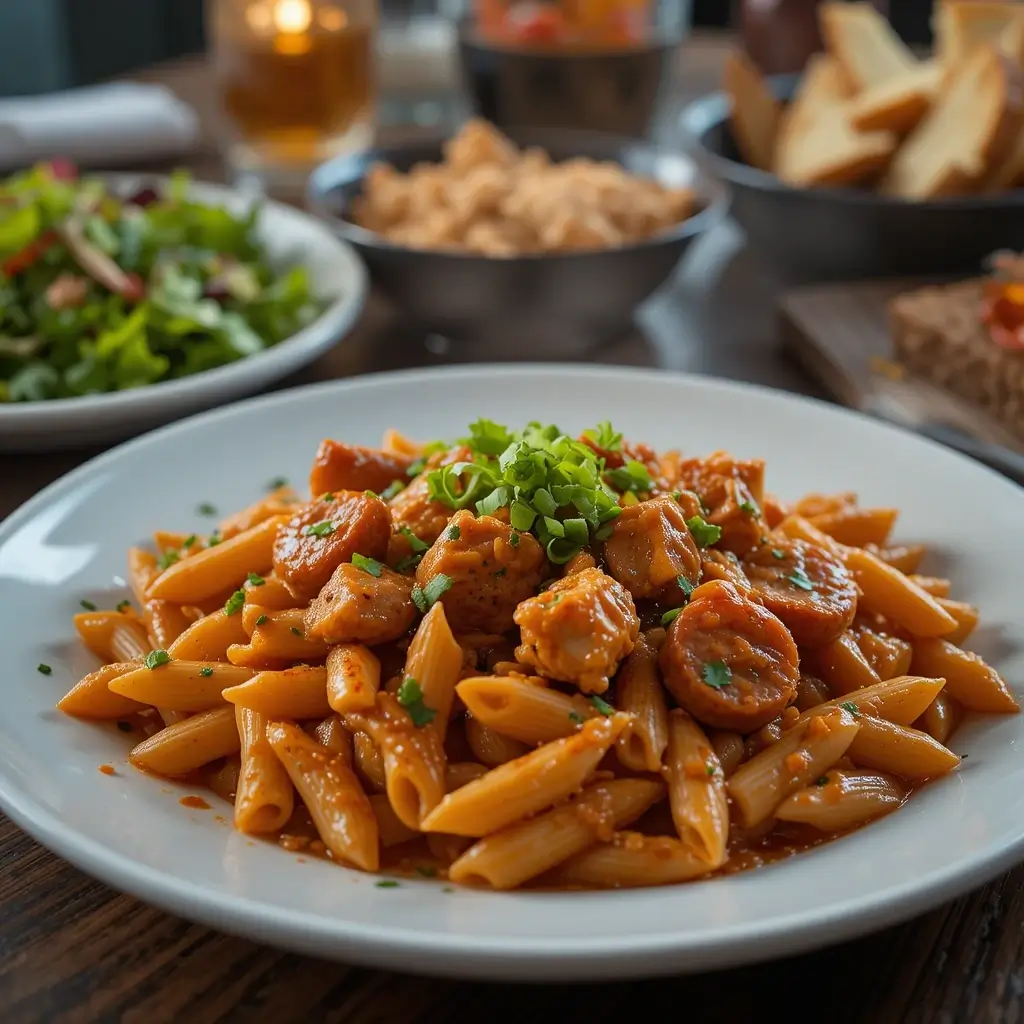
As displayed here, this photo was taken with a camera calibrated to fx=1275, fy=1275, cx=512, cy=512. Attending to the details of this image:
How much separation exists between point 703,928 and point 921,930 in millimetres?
398

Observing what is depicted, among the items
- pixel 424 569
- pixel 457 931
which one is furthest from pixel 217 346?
pixel 457 931

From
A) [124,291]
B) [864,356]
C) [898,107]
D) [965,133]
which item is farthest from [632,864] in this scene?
[898,107]

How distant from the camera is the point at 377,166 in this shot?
4.05 meters

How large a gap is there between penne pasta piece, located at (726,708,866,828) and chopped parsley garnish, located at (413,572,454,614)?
478 millimetres

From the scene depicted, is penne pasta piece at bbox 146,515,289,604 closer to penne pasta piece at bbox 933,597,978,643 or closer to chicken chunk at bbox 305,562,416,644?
chicken chunk at bbox 305,562,416,644

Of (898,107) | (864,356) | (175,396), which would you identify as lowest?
(864,356)

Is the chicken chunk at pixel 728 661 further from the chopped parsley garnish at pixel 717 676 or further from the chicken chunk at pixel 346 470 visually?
the chicken chunk at pixel 346 470

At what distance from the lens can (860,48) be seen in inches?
176

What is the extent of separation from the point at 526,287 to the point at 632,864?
200 cm

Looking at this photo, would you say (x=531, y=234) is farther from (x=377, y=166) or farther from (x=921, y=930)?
(x=921, y=930)

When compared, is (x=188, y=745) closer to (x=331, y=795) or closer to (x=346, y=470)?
(x=331, y=795)

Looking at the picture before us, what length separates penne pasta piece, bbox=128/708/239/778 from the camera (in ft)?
5.86

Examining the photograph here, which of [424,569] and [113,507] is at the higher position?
[424,569]

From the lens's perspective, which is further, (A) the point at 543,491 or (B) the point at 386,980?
(A) the point at 543,491
